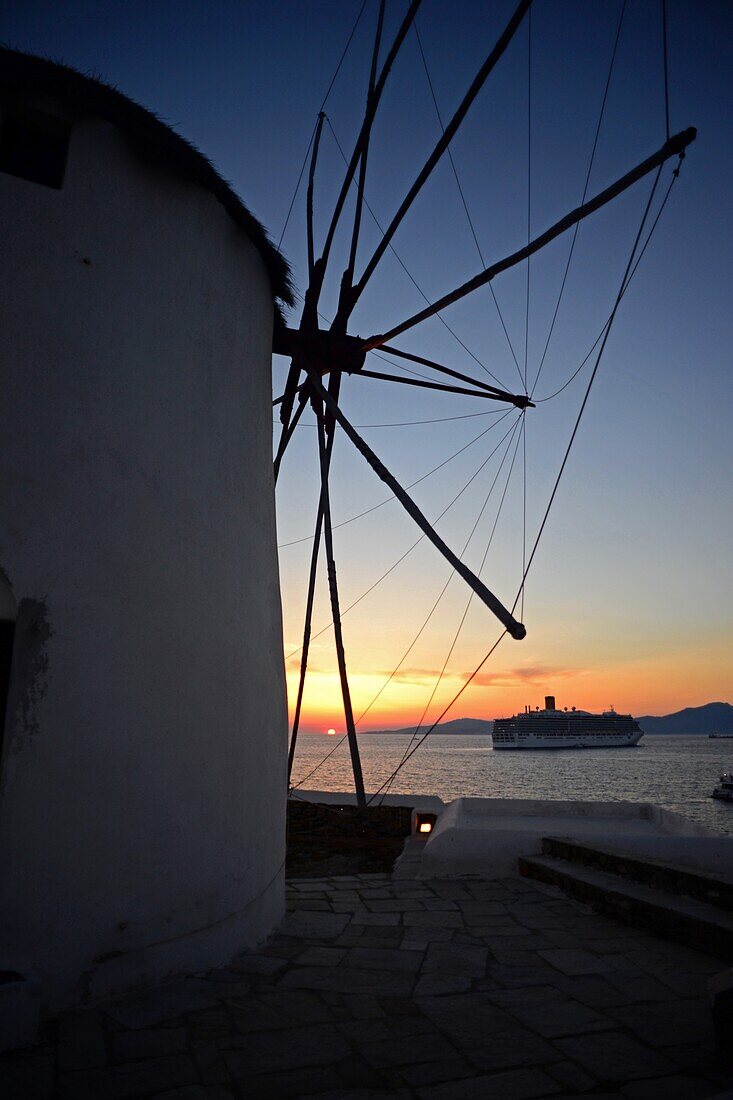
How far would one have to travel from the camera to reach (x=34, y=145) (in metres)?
3.47

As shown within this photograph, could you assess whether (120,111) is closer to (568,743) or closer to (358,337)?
(358,337)

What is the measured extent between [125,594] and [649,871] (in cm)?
378

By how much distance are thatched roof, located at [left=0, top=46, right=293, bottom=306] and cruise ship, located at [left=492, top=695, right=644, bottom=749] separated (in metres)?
81.1

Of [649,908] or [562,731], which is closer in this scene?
[649,908]

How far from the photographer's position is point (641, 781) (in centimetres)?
4538

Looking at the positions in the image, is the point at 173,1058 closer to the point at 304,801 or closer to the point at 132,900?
the point at 132,900

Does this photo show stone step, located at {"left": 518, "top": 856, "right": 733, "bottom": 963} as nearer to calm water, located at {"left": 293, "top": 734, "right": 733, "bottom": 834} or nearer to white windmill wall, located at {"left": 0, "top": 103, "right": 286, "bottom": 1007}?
white windmill wall, located at {"left": 0, "top": 103, "right": 286, "bottom": 1007}

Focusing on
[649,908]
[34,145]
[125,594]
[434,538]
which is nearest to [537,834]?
[649,908]

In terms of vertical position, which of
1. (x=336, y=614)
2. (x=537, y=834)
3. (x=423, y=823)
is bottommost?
(x=423, y=823)

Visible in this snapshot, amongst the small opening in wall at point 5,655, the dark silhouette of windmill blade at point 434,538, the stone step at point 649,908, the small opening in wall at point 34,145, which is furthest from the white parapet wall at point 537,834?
the small opening in wall at point 34,145

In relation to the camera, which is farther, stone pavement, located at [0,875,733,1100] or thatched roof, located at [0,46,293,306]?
thatched roof, located at [0,46,293,306]

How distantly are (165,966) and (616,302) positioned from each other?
4511mm

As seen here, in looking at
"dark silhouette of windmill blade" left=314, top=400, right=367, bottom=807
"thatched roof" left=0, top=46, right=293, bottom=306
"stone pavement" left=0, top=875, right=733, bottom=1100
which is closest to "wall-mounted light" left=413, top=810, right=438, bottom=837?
"dark silhouette of windmill blade" left=314, top=400, right=367, bottom=807

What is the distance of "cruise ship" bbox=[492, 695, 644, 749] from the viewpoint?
257 ft
